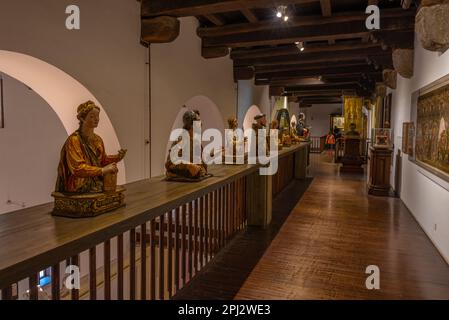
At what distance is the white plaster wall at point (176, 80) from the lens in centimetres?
444

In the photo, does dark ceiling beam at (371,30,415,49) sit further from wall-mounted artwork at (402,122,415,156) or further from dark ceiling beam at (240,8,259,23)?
dark ceiling beam at (240,8,259,23)

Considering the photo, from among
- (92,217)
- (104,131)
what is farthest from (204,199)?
(92,217)

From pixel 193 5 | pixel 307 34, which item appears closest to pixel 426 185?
pixel 307 34

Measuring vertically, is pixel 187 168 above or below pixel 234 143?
below

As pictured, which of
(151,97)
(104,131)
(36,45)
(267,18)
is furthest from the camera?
(267,18)

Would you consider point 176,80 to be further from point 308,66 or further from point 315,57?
point 308,66

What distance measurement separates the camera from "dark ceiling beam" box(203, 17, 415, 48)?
4.52 metres

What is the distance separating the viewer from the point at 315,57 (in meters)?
6.56

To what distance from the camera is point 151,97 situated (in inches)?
170

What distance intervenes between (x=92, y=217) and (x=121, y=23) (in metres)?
2.70

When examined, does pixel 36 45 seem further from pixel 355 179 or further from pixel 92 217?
pixel 355 179

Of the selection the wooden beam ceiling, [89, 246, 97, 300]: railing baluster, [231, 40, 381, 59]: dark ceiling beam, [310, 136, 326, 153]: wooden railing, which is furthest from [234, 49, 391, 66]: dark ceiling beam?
[310, 136, 326, 153]: wooden railing

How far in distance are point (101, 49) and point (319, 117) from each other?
19.6 metres
